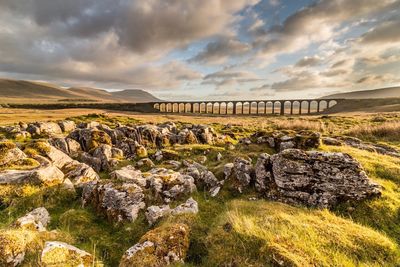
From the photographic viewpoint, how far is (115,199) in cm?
1014

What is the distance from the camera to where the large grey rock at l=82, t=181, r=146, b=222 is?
9695 millimetres

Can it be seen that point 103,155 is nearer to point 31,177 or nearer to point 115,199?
point 31,177

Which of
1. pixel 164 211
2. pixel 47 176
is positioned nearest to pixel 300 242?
pixel 164 211

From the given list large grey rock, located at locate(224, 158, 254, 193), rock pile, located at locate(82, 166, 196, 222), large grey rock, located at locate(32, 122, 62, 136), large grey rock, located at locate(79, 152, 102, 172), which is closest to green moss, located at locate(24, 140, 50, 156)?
large grey rock, located at locate(79, 152, 102, 172)

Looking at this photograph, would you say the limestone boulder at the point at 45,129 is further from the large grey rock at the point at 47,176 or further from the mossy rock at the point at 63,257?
the mossy rock at the point at 63,257

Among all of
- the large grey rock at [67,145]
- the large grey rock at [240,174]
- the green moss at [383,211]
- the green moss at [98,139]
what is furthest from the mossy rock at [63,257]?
the green moss at [98,139]

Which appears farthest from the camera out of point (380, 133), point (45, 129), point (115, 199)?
point (45, 129)

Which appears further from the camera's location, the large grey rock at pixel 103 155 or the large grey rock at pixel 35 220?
the large grey rock at pixel 103 155

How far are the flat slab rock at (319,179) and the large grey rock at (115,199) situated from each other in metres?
6.69

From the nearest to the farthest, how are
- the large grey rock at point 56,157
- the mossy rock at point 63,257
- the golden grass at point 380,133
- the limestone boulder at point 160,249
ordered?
1. the mossy rock at point 63,257
2. the limestone boulder at point 160,249
3. the large grey rock at point 56,157
4. the golden grass at point 380,133

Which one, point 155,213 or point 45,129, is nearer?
point 155,213

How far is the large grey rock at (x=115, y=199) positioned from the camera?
9695 mm

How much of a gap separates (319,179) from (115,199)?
9434 millimetres

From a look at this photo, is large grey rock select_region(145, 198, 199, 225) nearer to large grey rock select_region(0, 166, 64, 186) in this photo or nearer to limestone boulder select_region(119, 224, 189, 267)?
limestone boulder select_region(119, 224, 189, 267)
